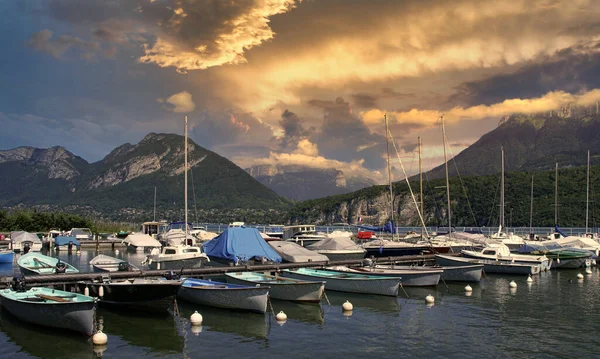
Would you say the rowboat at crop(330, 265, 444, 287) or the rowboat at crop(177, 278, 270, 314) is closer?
the rowboat at crop(177, 278, 270, 314)

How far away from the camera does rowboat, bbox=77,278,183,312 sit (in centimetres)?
2352

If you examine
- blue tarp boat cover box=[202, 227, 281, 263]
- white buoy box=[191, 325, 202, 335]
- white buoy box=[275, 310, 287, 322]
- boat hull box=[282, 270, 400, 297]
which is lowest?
white buoy box=[191, 325, 202, 335]

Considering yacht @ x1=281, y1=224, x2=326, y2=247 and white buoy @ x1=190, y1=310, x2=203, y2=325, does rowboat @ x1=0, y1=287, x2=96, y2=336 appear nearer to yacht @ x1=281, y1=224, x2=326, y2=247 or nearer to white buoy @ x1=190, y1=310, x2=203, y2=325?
white buoy @ x1=190, y1=310, x2=203, y2=325

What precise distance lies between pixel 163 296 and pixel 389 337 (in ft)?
36.5

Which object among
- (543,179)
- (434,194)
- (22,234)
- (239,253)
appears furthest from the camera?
(434,194)

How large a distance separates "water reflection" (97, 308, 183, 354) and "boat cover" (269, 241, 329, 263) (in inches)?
642

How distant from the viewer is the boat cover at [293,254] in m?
39.8

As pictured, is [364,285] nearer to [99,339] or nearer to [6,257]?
[99,339]

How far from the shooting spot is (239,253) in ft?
124

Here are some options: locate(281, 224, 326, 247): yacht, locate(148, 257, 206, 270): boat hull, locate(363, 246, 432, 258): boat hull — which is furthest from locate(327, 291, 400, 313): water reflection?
locate(281, 224, 326, 247): yacht

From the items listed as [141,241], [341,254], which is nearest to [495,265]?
[341,254]

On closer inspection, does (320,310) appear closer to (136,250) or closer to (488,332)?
(488,332)

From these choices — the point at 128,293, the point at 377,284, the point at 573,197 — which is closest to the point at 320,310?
the point at 377,284

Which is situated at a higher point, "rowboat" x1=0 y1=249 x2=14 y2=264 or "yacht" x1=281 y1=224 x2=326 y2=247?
"yacht" x1=281 y1=224 x2=326 y2=247
